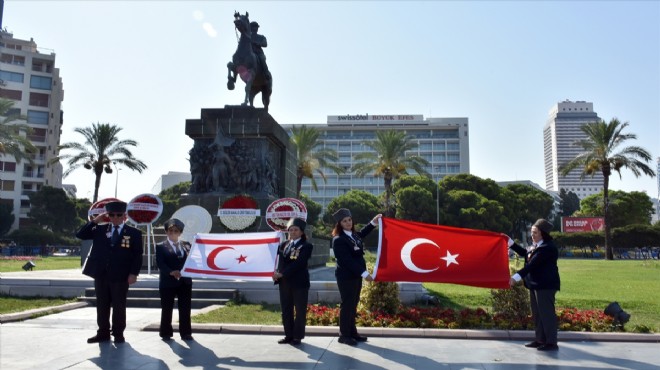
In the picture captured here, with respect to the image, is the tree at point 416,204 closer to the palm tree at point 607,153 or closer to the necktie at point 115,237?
the palm tree at point 607,153

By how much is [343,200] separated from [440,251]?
247 feet

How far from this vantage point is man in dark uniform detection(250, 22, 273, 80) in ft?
64.8

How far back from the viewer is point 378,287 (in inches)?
393

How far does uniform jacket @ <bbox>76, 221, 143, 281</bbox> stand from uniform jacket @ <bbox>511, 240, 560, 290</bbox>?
5.49m

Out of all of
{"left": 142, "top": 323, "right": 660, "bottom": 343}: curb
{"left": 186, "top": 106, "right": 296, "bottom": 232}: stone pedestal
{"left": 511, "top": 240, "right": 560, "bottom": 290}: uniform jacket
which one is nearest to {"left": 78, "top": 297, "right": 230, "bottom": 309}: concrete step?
{"left": 142, "top": 323, "right": 660, "bottom": 343}: curb

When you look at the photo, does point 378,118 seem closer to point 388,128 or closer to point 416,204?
point 388,128

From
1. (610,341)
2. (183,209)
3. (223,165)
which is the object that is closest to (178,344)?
(610,341)

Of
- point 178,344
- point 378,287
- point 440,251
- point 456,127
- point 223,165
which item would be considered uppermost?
point 456,127

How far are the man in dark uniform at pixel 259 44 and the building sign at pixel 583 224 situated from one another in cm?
7099

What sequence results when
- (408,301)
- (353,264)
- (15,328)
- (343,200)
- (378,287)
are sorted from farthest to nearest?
(343,200) → (408,301) → (378,287) → (15,328) → (353,264)

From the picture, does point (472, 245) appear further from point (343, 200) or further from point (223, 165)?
point (343, 200)

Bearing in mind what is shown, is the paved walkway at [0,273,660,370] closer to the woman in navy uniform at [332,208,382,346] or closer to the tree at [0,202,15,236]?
the woman in navy uniform at [332,208,382,346]

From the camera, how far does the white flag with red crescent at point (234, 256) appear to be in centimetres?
840

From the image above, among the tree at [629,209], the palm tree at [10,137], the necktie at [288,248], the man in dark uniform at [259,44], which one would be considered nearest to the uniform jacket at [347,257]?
the necktie at [288,248]
